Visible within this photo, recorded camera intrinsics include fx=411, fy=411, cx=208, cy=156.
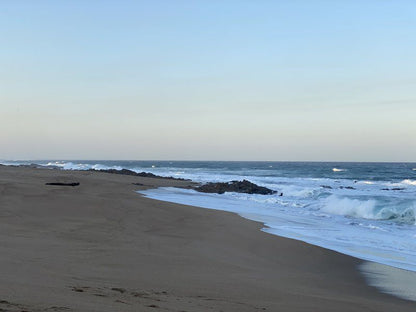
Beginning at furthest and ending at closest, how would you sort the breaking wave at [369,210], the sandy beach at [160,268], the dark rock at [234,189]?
the dark rock at [234,189] → the breaking wave at [369,210] → the sandy beach at [160,268]

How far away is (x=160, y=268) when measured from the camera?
225 inches

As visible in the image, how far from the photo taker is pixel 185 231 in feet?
31.0

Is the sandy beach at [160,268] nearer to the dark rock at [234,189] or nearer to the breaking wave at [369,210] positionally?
the breaking wave at [369,210]

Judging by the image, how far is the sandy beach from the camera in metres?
3.96

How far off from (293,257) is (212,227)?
3.07 metres

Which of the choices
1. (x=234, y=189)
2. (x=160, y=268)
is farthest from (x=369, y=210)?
(x=160, y=268)

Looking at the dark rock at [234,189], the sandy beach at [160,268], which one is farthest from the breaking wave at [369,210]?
the sandy beach at [160,268]

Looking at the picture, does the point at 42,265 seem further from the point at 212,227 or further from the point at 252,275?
the point at 212,227

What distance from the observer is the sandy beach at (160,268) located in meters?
3.96

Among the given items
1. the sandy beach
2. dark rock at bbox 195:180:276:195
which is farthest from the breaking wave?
the sandy beach

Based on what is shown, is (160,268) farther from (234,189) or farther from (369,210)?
(234,189)

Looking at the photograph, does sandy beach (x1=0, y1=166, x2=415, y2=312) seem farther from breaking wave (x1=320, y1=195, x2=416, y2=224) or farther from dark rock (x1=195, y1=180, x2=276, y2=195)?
dark rock (x1=195, y1=180, x2=276, y2=195)

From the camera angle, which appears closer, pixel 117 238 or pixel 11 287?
pixel 11 287

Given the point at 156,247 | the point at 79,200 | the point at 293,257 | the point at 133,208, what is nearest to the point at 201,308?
the point at 156,247
